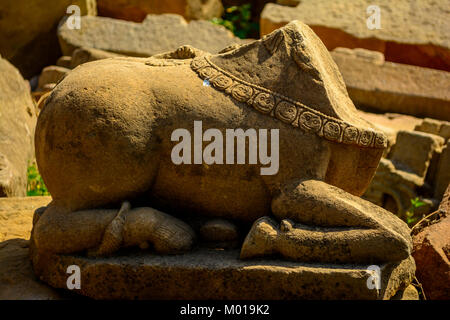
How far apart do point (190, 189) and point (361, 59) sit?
175 inches

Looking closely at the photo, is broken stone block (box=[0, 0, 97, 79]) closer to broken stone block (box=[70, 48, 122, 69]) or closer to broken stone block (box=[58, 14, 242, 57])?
broken stone block (box=[58, 14, 242, 57])

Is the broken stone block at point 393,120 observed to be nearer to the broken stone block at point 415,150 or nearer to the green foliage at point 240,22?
the broken stone block at point 415,150

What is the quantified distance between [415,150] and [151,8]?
446 cm

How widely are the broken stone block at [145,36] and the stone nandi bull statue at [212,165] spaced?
164 inches

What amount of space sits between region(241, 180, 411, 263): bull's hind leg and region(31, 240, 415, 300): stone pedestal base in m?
0.05

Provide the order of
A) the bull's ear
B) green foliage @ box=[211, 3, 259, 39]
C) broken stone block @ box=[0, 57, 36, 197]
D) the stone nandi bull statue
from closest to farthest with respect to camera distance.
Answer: the stone nandi bull statue → the bull's ear → broken stone block @ box=[0, 57, 36, 197] → green foliage @ box=[211, 3, 259, 39]

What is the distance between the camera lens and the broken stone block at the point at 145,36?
696cm

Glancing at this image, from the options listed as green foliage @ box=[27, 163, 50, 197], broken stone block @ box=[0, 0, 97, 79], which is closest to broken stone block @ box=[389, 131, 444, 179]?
green foliage @ box=[27, 163, 50, 197]

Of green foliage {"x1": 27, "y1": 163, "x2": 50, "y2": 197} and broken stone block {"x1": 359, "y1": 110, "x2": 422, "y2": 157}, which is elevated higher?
broken stone block {"x1": 359, "y1": 110, "x2": 422, "y2": 157}

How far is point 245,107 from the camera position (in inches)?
109

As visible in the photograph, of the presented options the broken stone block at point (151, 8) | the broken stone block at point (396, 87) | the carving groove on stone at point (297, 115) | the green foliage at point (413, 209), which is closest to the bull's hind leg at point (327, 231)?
the carving groove on stone at point (297, 115)

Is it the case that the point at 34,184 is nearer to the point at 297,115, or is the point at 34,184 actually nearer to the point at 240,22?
the point at 297,115

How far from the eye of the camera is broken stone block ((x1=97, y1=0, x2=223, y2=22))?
8.11 meters
